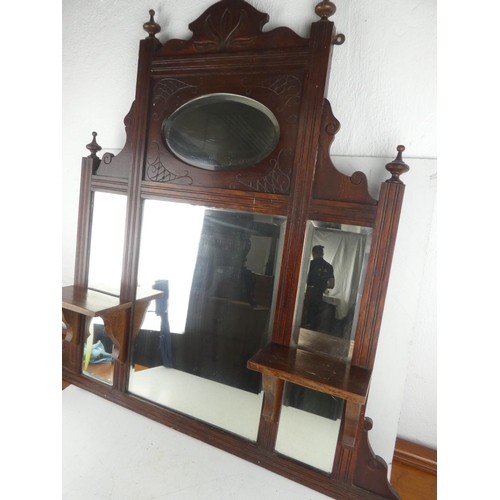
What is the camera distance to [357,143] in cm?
83

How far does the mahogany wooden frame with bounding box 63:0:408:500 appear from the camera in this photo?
754 mm

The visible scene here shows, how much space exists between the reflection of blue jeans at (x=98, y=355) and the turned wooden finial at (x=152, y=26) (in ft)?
3.29

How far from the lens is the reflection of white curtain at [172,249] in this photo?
935mm

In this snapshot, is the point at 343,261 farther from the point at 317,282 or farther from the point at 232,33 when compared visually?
the point at 232,33

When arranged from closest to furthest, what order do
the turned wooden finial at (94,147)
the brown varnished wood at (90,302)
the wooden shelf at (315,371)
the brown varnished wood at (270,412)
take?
the wooden shelf at (315,371) → the brown varnished wood at (270,412) → the brown varnished wood at (90,302) → the turned wooden finial at (94,147)

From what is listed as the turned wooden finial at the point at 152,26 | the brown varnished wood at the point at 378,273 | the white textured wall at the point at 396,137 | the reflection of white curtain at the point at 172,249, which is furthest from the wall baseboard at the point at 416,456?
the turned wooden finial at the point at 152,26

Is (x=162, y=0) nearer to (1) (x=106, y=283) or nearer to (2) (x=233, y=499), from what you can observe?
(1) (x=106, y=283)

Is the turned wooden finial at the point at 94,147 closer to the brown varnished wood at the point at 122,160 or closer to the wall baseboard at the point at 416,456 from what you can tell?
the brown varnished wood at the point at 122,160

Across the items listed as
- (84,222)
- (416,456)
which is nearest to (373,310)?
(416,456)

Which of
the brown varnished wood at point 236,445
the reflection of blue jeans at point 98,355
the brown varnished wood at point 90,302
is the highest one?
the brown varnished wood at point 90,302

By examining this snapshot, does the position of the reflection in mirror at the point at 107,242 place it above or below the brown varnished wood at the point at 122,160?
below

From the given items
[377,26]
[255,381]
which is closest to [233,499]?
[255,381]

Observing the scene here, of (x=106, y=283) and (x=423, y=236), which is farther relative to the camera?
(x=106, y=283)
